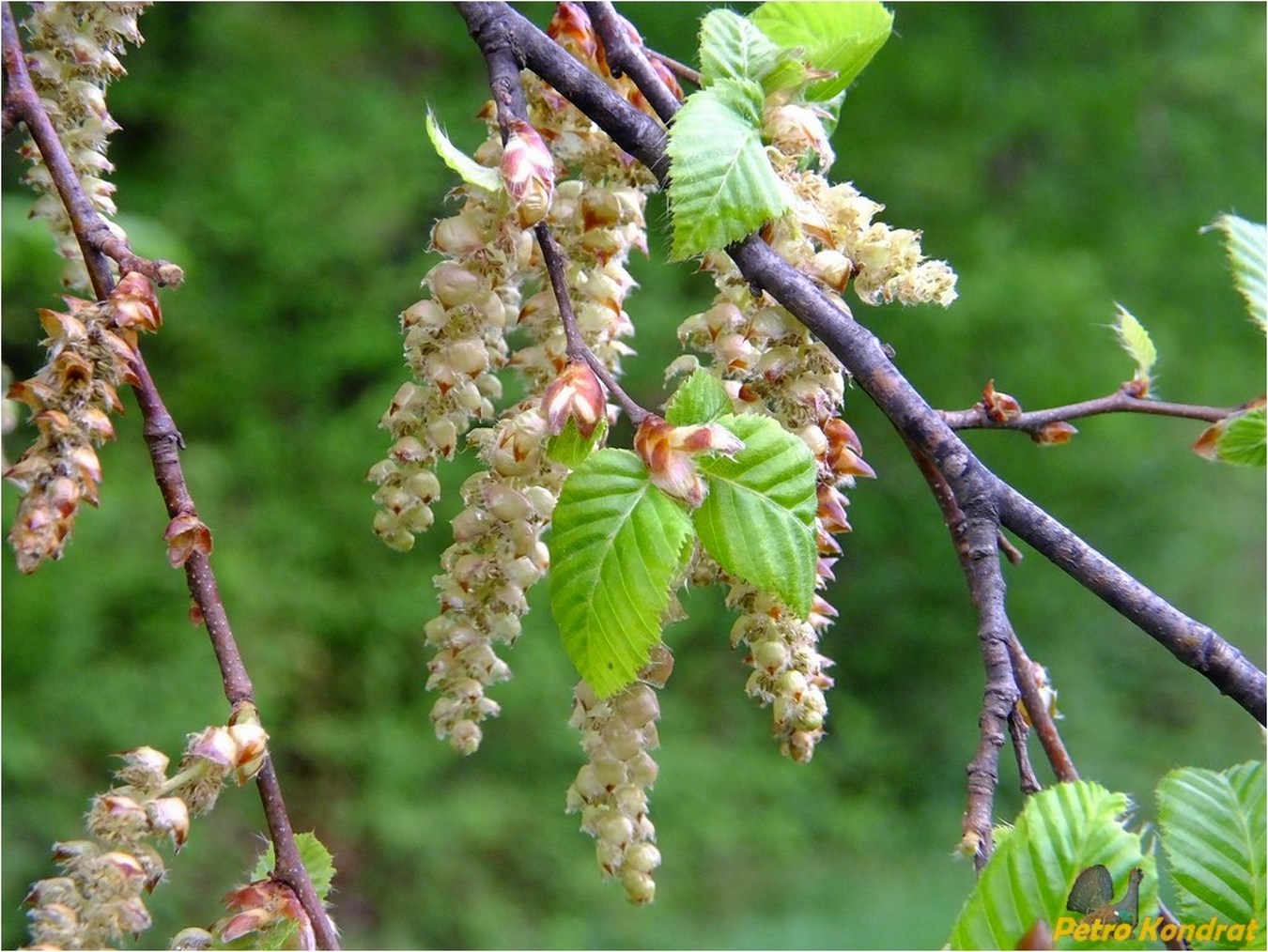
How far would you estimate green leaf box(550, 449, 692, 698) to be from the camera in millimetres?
656

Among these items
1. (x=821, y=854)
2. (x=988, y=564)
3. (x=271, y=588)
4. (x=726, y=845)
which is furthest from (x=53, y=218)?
(x=821, y=854)

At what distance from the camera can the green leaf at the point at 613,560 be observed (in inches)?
25.8

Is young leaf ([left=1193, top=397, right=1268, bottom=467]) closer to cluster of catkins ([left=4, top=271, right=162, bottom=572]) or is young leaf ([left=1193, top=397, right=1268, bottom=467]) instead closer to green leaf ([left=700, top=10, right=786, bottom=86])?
green leaf ([left=700, top=10, right=786, bottom=86])

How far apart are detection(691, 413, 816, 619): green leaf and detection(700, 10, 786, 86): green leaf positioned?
26 cm

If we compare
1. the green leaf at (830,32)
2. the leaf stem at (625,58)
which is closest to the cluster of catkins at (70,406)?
the leaf stem at (625,58)

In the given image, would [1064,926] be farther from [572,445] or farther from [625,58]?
[625,58]

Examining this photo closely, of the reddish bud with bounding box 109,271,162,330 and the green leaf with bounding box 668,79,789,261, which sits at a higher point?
the green leaf with bounding box 668,79,789,261

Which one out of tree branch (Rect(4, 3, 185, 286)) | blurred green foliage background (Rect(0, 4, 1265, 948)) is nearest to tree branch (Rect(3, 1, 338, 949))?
tree branch (Rect(4, 3, 185, 286))

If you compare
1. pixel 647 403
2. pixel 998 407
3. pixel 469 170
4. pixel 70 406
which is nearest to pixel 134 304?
pixel 70 406

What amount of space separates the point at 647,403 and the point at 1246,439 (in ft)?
9.80

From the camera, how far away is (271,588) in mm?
3186

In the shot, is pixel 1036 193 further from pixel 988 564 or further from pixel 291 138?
pixel 988 564

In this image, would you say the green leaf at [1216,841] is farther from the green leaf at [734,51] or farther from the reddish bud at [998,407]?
the green leaf at [734,51]

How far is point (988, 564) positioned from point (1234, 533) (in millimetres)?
4282
